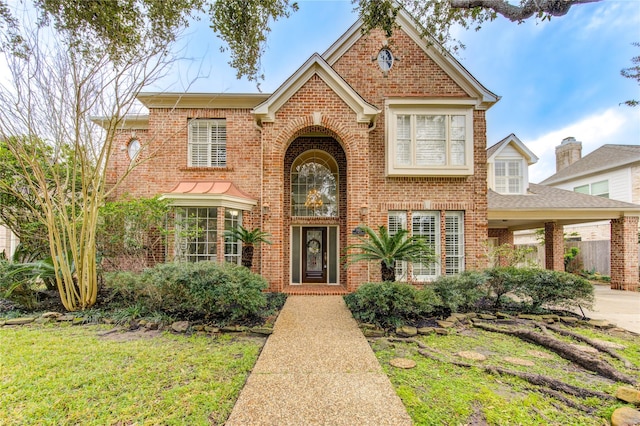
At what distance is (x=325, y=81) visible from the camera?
361 inches

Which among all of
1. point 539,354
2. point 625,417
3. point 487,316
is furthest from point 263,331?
point 487,316

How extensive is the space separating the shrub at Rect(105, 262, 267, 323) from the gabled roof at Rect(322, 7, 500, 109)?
26.7 feet

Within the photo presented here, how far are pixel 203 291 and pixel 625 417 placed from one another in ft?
20.5

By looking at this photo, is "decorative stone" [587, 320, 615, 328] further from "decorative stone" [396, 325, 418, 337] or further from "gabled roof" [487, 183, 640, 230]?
"gabled roof" [487, 183, 640, 230]

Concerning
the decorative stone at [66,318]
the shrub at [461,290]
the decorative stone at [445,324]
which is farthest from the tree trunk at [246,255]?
the decorative stone at [445,324]

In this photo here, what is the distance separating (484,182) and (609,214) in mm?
5947

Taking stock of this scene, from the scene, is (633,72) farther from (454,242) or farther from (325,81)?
(325,81)

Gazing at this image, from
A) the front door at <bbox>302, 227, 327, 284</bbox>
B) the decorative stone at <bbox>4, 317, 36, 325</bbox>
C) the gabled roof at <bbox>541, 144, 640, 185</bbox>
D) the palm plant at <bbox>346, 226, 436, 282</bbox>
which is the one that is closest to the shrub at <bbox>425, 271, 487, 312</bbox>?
the palm plant at <bbox>346, 226, 436, 282</bbox>

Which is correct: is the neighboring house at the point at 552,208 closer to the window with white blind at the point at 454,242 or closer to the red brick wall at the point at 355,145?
the window with white blind at the point at 454,242

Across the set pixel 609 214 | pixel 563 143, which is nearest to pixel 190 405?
pixel 609 214

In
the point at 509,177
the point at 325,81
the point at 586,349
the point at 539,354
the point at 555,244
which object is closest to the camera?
the point at 539,354

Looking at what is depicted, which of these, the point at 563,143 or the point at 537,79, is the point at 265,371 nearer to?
the point at 537,79

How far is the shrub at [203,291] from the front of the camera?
5.82 m

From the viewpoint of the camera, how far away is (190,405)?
3.21 m
